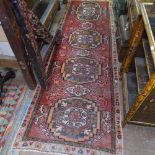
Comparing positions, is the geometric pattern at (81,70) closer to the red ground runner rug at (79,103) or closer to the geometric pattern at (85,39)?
the red ground runner rug at (79,103)

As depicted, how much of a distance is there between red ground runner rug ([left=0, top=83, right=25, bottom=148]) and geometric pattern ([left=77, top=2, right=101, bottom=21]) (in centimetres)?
166

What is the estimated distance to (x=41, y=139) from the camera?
159 cm

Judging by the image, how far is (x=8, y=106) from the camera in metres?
1.81

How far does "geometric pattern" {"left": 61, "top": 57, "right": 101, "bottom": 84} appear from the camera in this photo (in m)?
2.09

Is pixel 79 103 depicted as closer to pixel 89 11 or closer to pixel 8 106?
pixel 8 106

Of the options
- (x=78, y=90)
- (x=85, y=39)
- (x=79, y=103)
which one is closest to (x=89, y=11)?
(x=85, y=39)

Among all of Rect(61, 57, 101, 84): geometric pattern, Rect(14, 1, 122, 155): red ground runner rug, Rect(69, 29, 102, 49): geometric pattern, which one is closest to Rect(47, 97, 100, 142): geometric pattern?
Rect(14, 1, 122, 155): red ground runner rug

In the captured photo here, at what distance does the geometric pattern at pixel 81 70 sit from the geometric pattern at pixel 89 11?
1.03 metres

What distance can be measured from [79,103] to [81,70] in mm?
472

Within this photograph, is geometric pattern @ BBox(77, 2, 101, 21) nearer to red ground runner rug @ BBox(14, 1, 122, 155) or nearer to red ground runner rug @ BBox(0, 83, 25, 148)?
red ground runner rug @ BBox(14, 1, 122, 155)

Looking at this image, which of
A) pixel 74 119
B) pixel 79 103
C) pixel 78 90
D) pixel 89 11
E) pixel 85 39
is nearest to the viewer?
pixel 74 119

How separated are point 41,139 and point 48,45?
1.04 metres

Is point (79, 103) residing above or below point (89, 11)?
below

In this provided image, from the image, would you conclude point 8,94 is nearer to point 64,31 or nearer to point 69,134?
point 69,134
